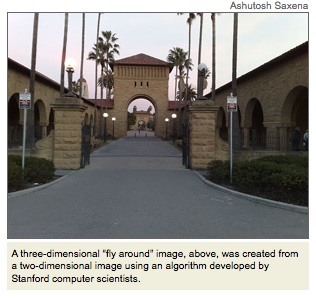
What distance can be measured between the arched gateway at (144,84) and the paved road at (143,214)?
44.3 m

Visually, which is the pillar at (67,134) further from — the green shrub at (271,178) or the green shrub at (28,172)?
the green shrub at (271,178)

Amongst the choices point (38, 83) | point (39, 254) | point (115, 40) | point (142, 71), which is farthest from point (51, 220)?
point (142, 71)

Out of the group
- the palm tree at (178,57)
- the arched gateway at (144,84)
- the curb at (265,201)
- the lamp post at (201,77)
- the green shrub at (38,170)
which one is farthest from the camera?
the arched gateway at (144,84)

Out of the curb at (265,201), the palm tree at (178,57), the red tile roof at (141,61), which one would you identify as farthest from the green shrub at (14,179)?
the red tile roof at (141,61)

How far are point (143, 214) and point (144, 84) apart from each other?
49.0 m

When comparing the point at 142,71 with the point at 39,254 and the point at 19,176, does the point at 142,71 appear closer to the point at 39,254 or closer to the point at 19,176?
the point at 19,176

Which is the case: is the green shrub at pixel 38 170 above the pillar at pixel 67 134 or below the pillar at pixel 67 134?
below

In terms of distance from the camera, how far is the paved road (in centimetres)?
487

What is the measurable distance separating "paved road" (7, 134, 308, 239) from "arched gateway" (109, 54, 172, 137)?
44.3m

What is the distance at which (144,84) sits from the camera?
53.1 meters

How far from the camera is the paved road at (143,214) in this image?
16.0 ft

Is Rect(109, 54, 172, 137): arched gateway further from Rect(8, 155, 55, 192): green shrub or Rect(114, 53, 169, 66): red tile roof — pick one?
Rect(8, 155, 55, 192): green shrub

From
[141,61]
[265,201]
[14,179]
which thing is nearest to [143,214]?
[265,201]

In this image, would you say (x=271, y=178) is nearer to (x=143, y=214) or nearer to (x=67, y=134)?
(x=143, y=214)
